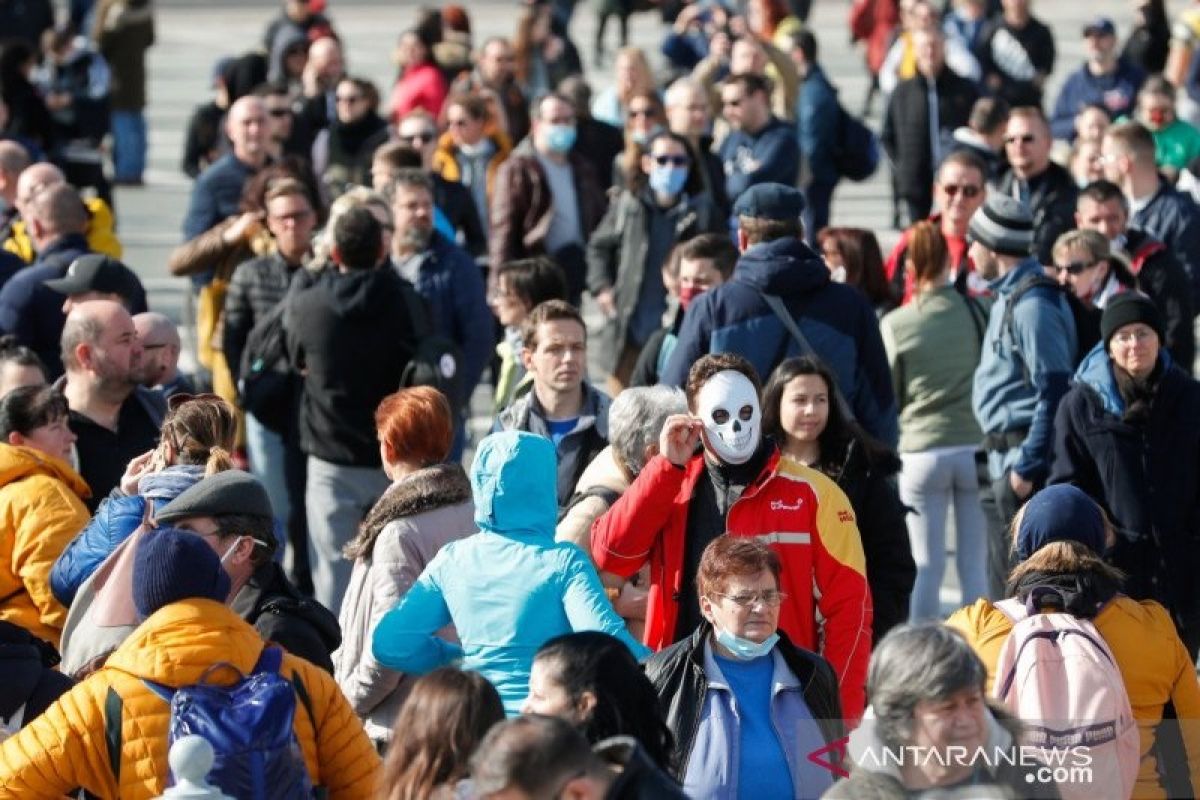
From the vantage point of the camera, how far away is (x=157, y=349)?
29.7ft

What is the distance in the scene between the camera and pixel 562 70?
21625 mm

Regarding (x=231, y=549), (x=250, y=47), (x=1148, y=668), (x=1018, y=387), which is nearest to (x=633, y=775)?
(x=231, y=549)

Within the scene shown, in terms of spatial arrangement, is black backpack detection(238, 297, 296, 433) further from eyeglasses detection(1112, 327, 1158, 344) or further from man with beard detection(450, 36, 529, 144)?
man with beard detection(450, 36, 529, 144)

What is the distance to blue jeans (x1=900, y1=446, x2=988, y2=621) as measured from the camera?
10.3 m

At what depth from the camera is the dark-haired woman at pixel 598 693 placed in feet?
16.7

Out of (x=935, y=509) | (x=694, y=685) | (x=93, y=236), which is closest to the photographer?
(x=694, y=685)

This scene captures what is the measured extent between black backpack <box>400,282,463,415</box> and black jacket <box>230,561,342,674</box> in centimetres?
319

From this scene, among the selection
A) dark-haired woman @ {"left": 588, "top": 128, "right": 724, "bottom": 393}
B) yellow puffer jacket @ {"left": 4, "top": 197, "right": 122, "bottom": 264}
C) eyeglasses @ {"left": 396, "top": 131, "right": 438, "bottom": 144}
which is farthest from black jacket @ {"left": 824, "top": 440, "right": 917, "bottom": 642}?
eyeglasses @ {"left": 396, "top": 131, "right": 438, "bottom": 144}

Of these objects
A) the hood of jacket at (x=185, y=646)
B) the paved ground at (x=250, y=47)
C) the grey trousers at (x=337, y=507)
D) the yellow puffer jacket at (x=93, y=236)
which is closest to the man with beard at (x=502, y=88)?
the paved ground at (x=250, y=47)

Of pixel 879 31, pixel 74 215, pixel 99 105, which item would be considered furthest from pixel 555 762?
pixel 879 31

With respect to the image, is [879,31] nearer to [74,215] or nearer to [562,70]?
[562,70]

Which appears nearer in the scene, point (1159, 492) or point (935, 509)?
point (1159, 492)

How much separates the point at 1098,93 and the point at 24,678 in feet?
43.1

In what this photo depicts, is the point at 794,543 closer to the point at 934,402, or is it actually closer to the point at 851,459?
the point at 851,459
